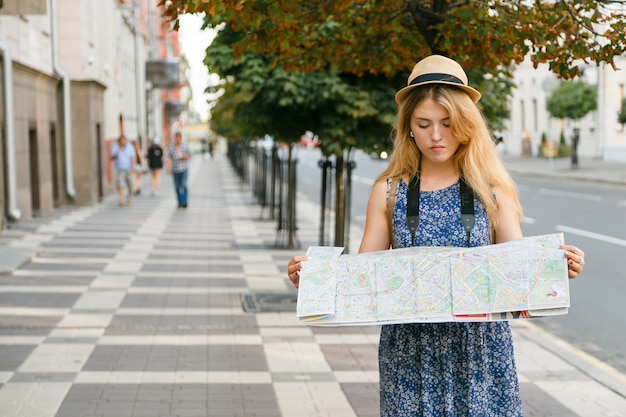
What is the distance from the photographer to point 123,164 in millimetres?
26266

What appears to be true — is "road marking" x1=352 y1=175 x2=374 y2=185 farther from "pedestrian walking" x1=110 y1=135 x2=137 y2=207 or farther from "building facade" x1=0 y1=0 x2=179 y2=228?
"pedestrian walking" x1=110 y1=135 x2=137 y2=207

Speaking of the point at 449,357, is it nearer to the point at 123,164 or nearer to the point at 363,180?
the point at 123,164

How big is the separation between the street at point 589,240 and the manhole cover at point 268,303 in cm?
235

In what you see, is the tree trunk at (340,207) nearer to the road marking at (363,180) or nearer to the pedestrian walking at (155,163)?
the pedestrian walking at (155,163)

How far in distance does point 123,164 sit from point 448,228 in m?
23.1

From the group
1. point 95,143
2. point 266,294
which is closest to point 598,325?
point 266,294

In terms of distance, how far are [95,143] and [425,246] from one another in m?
23.9

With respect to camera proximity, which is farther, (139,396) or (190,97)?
(190,97)

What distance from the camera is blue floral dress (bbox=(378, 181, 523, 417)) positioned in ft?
12.3

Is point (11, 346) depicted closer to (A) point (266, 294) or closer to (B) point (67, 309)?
(B) point (67, 309)

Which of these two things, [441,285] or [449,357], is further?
[449,357]

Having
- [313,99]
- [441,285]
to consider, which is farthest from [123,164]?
[441,285]

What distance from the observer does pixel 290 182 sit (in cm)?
1655

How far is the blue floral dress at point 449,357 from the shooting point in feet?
12.3
